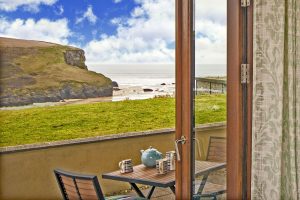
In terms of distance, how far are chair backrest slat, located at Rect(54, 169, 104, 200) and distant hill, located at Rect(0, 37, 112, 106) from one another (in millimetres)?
3715

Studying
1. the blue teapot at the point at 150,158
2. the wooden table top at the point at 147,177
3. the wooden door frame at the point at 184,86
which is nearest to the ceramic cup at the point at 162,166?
the wooden table top at the point at 147,177

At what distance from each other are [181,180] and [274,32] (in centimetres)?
96

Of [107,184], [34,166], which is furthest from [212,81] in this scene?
[107,184]

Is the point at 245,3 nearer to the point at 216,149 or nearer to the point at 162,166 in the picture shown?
the point at 216,149

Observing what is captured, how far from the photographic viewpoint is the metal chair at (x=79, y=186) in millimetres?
2604

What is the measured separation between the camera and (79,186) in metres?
2.74

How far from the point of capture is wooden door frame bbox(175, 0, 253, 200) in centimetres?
204

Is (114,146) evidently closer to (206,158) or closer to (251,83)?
(206,158)

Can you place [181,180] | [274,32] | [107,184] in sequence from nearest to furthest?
[274,32], [181,180], [107,184]

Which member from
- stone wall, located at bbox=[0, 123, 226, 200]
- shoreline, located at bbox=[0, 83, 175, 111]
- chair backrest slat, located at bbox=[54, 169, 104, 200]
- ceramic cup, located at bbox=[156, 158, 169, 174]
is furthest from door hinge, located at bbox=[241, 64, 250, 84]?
shoreline, located at bbox=[0, 83, 175, 111]

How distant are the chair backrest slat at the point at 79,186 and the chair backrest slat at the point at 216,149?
769mm

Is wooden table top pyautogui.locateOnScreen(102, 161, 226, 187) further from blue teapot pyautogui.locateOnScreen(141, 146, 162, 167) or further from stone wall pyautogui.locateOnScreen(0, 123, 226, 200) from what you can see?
stone wall pyautogui.locateOnScreen(0, 123, 226, 200)

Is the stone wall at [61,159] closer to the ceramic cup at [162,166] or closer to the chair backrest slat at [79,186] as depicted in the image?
the ceramic cup at [162,166]

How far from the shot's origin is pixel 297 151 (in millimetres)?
1995
